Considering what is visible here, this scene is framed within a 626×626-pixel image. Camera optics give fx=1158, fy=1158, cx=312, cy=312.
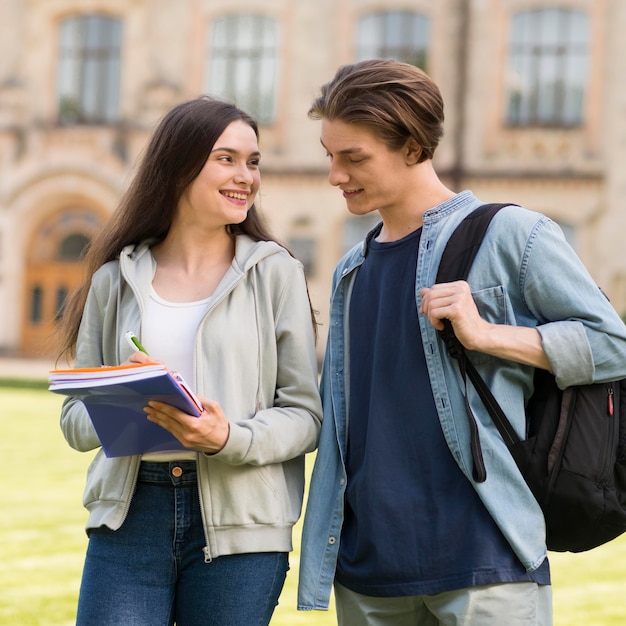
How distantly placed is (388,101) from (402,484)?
99 centimetres

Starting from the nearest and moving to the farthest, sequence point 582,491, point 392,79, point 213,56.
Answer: point 582,491 < point 392,79 < point 213,56

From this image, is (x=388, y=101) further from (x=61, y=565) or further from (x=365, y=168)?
(x=61, y=565)

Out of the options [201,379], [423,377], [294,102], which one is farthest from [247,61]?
[423,377]

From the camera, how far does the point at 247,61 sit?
26.0 metres

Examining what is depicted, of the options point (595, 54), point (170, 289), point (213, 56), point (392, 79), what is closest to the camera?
point (392, 79)

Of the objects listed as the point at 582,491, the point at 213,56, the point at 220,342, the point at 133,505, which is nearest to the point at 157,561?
the point at 133,505

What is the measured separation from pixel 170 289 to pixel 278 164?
22.6m

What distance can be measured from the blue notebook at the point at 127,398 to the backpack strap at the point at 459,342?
664 mm

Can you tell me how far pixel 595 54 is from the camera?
953 inches

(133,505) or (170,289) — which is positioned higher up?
(170,289)

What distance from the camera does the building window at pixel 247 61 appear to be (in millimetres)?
25797

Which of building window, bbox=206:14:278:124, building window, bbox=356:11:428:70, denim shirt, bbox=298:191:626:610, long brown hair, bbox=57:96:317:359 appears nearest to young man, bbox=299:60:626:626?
denim shirt, bbox=298:191:626:610

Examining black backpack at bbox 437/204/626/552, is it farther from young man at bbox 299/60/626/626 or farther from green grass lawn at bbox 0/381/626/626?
green grass lawn at bbox 0/381/626/626

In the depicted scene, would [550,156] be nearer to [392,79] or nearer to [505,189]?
[505,189]
